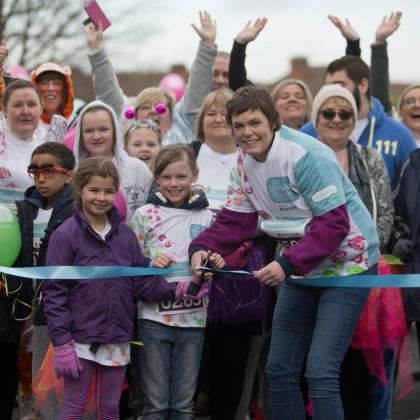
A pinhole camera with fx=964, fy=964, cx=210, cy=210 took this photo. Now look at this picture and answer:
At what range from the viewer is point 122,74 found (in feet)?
101

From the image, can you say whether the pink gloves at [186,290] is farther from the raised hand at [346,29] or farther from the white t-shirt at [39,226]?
the raised hand at [346,29]

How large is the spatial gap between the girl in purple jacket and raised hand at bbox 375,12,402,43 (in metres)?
2.91

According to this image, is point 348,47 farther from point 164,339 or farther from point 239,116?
point 164,339

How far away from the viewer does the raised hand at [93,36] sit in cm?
760

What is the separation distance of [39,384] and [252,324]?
142cm

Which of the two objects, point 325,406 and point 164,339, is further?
point 164,339

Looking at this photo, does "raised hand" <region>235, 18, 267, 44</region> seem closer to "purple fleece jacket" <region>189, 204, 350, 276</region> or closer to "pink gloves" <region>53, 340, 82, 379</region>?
"purple fleece jacket" <region>189, 204, 350, 276</region>

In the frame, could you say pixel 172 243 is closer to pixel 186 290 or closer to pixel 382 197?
pixel 186 290

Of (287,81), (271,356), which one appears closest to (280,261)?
(271,356)

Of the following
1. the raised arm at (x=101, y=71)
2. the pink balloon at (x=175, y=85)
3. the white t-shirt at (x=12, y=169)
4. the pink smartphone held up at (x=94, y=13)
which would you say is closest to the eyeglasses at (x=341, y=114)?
the white t-shirt at (x=12, y=169)

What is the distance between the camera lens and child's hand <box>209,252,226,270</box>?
564 centimetres

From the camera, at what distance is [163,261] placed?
5.80m

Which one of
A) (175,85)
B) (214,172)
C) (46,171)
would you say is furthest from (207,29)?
(175,85)

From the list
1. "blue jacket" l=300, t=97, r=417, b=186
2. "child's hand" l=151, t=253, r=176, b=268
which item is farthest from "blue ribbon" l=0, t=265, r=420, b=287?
"blue jacket" l=300, t=97, r=417, b=186
